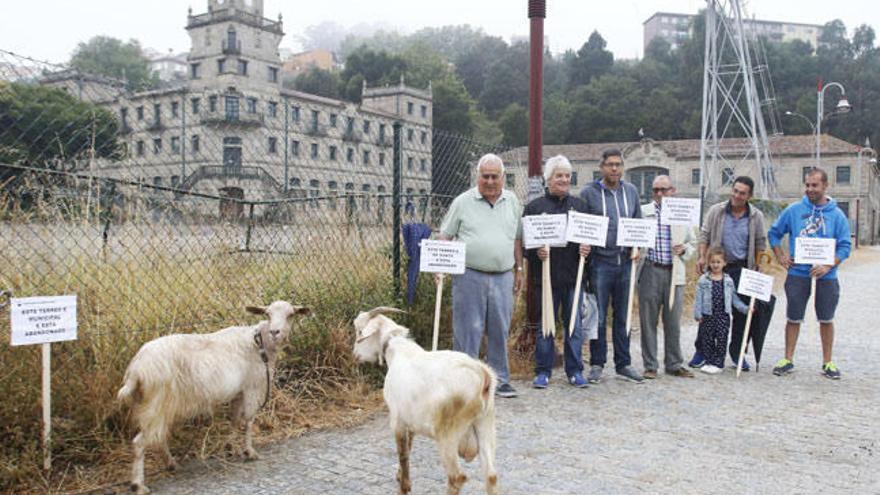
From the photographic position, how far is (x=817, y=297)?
704 centimetres

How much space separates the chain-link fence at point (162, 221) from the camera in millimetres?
4332

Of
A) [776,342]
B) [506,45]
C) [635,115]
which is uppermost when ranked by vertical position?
[506,45]

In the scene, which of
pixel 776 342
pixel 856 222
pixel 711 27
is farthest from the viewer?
pixel 856 222

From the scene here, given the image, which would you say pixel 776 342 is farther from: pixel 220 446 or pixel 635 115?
pixel 635 115

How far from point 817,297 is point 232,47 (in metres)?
57.2

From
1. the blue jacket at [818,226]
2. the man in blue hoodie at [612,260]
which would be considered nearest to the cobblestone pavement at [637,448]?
the man in blue hoodie at [612,260]

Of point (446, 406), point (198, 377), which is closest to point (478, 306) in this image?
point (446, 406)

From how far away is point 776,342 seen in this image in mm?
9172

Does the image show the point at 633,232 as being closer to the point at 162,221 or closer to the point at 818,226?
the point at 818,226

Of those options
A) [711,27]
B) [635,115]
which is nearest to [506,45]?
[635,115]

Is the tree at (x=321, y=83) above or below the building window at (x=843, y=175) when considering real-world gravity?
above

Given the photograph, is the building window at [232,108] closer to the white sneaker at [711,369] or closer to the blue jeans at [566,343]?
the blue jeans at [566,343]

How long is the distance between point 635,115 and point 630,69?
12749 millimetres

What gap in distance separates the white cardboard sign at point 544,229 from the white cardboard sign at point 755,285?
223 centimetres
